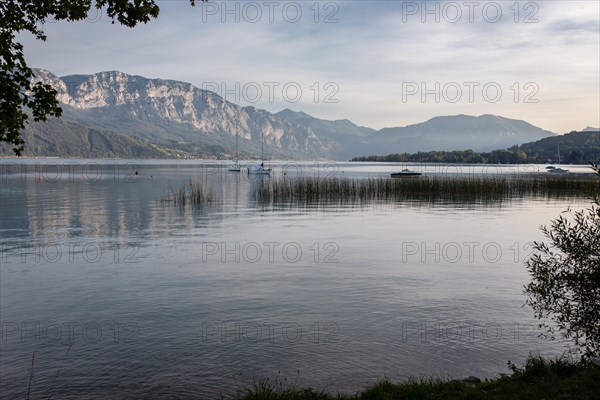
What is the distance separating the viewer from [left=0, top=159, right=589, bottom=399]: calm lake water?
13141 mm

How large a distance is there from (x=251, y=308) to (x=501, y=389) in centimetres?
1018

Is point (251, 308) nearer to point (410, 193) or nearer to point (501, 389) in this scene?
point (501, 389)

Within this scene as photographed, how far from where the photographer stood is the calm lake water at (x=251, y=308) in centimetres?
1314

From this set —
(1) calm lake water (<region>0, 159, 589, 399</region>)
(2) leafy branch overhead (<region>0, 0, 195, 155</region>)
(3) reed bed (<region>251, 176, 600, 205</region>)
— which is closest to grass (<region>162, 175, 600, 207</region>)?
(3) reed bed (<region>251, 176, 600, 205</region>)

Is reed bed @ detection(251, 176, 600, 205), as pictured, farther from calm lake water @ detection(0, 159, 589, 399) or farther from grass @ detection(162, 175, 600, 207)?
calm lake water @ detection(0, 159, 589, 399)

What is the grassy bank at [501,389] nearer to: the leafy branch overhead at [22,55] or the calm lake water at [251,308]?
the calm lake water at [251,308]

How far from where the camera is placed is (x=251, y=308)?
18688 mm


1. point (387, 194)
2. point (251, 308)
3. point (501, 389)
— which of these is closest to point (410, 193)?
point (387, 194)

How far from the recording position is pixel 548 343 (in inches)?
599

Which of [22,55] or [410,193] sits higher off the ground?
[22,55]

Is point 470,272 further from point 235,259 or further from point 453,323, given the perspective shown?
point 235,259

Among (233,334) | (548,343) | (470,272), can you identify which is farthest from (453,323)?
(470,272)

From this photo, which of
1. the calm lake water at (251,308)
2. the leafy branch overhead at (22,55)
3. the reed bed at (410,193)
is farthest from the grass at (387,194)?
the leafy branch overhead at (22,55)

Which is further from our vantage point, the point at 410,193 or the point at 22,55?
the point at 410,193
